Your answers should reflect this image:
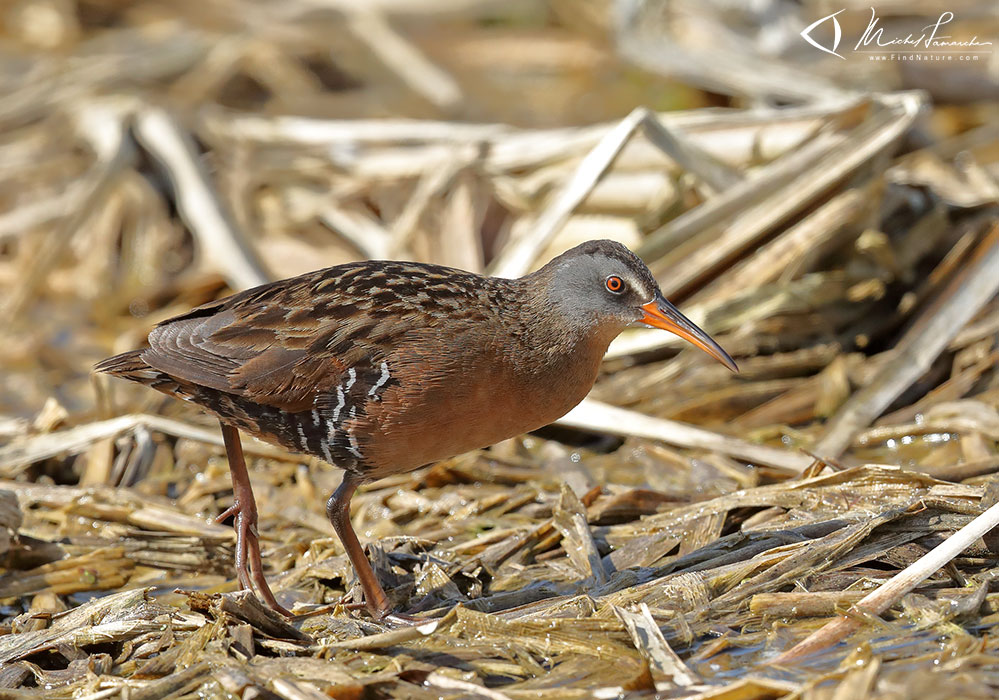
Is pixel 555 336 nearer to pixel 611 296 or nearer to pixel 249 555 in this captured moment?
pixel 611 296

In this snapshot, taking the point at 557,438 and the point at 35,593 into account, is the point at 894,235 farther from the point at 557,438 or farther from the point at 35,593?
the point at 35,593

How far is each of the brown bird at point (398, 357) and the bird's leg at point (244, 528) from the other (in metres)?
0.02

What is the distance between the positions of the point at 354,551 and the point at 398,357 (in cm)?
66

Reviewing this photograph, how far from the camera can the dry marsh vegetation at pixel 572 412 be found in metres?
3.67

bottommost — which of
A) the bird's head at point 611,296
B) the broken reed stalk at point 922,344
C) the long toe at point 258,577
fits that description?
the long toe at point 258,577

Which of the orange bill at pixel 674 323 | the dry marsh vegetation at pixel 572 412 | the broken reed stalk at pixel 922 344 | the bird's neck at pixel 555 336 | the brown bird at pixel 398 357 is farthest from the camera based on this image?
the broken reed stalk at pixel 922 344

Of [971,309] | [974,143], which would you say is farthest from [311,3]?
[971,309]

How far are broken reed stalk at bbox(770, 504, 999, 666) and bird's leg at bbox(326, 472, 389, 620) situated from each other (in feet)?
4.37

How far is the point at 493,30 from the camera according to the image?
1128 cm

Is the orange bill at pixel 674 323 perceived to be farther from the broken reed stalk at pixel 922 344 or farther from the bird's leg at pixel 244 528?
the bird's leg at pixel 244 528

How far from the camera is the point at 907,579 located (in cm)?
363

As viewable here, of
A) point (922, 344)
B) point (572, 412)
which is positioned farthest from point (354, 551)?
point (922, 344)

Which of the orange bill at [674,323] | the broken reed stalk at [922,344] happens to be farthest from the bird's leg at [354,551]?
the broken reed stalk at [922,344]

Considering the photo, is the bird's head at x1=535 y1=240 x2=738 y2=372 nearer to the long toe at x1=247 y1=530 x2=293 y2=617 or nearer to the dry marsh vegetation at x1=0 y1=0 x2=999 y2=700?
the dry marsh vegetation at x1=0 y1=0 x2=999 y2=700
